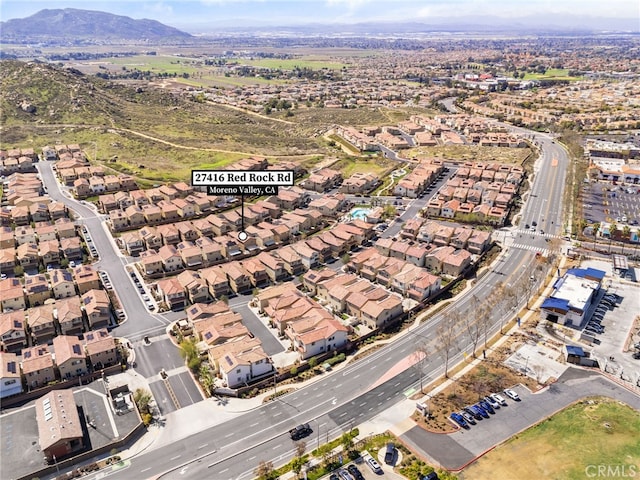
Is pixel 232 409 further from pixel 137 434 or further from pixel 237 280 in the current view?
pixel 237 280

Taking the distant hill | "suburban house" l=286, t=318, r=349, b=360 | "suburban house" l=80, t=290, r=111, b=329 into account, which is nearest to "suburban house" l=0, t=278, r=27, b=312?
"suburban house" l=80, t=290, r=111, b=329

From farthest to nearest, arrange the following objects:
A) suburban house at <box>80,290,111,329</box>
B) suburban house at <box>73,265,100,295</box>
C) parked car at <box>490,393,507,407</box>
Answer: suburban house at <box>73,265,100,295</box>, suburban house at <box>80,290,111,329</box>, parked car at <box>490,393,507,407</box>

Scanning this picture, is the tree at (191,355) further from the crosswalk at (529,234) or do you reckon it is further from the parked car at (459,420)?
the crosswalk at (529,234)

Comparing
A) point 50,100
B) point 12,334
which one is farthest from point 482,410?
point 50,100

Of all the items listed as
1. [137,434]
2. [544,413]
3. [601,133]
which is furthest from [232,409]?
[601,133]

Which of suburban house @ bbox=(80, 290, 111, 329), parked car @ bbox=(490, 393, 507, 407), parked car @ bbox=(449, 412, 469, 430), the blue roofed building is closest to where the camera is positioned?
parked car @ bbox=(449, 412, 469, 430)

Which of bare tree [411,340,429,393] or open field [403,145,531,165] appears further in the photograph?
open field [403,145,531,165]

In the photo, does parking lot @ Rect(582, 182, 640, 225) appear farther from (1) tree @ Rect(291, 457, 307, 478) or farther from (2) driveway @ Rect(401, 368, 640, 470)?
(1) tree @ Rect(291, 457, 307, 478)

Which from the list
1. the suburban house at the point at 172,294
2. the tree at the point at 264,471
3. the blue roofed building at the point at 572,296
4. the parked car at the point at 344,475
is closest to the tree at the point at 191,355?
the suburban house at the point at 172,294
